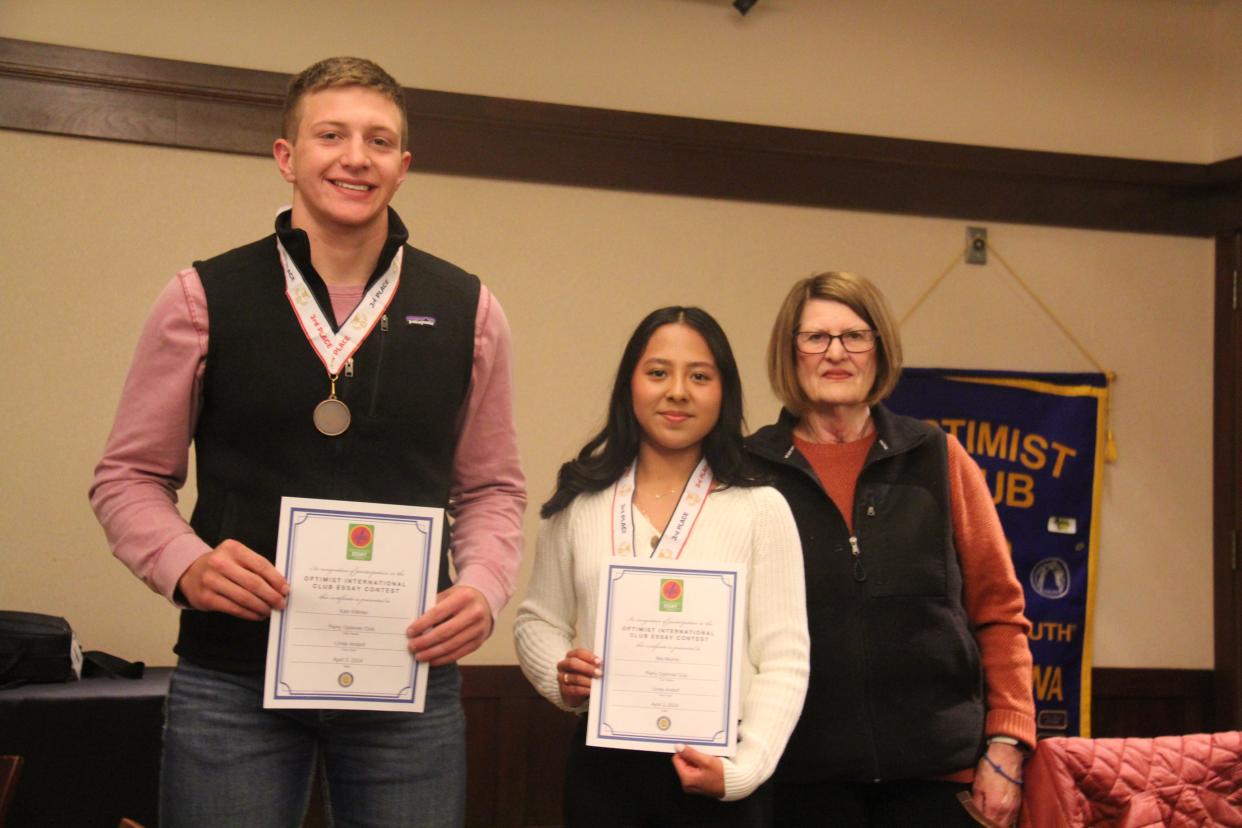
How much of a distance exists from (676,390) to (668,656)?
47 centimetres

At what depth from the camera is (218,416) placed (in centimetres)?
172

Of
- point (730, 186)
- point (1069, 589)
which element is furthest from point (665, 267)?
point (1069, 589)

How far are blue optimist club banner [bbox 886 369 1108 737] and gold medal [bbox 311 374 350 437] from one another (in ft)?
10.3

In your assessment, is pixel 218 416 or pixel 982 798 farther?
pixel 982 798

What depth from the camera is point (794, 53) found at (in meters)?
4.53

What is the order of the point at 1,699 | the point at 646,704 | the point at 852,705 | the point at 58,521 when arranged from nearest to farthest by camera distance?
the point at 646,704 → the point at 852,705 → the point at 1,699 → the point at 58,521

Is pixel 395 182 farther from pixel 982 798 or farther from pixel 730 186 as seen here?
pixel 730 186

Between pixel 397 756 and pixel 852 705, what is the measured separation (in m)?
0.86

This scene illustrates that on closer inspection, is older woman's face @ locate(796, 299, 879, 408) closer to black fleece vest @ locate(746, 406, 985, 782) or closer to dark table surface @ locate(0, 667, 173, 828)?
black fleece vest @ locate(746, 406, 985, 782)

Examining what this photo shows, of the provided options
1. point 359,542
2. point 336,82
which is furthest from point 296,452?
point 336,82

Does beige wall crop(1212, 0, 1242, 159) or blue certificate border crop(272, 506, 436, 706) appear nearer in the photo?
blue certificate border crop(272, 506, 436, 706)

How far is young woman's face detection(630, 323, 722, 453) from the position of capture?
216cm

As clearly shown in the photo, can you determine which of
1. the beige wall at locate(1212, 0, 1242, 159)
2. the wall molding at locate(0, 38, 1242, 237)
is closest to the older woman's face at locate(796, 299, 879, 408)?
the wall molding at locate(0, 38, 1242, 237)

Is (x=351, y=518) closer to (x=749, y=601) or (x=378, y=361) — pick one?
(x=378, y=361)
